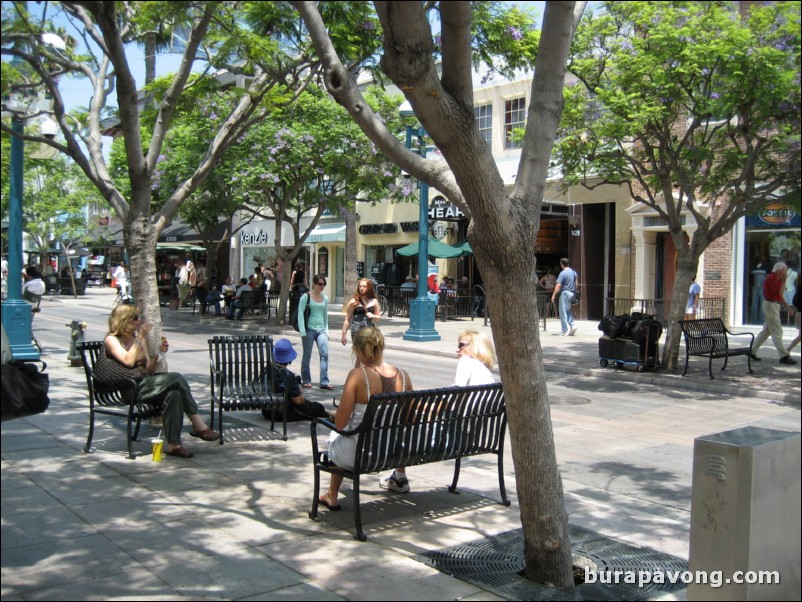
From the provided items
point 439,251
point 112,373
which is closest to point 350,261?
point 439,251

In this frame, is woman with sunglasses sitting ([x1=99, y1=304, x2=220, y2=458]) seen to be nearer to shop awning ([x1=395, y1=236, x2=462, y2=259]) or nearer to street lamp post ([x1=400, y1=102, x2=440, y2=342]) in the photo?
street lamp post ([x1=400, y1=102, x2=440, y2=342])

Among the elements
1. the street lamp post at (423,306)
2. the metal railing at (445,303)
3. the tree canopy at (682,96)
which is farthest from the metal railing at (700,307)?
the metal railing at (445,303)

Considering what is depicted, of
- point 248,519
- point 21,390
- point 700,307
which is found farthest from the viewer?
point 700,307

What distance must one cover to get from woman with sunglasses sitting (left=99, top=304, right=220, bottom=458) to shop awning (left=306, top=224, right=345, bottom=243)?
87.6 feet

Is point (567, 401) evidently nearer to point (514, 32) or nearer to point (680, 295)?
point (680, 295)

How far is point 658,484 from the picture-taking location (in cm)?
701

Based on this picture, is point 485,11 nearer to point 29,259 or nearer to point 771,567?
point 771,567

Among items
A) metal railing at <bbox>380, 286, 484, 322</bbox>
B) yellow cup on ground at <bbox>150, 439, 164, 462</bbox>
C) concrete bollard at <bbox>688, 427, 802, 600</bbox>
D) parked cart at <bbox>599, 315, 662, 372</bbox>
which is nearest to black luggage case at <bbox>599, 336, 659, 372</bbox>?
parked cart at <bbox>599, 315, 662, 372</bbox>

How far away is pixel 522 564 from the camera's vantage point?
4871 millimetres

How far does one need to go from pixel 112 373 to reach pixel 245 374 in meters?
1.86

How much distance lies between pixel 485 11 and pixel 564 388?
6454mm

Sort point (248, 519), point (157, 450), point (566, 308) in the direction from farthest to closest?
point (566, 308), point (157, 450), point (248, 519)

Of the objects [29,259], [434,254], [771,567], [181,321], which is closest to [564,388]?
[771,567]

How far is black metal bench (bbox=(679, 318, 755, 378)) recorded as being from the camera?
1375cm
